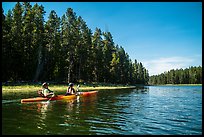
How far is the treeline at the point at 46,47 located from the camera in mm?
51031

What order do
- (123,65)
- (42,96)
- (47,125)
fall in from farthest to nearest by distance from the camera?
(123,65), (42,96), (47,125)

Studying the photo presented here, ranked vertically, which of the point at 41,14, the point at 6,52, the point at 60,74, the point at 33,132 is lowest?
the point at 33,132

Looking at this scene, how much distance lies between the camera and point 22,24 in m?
53.8

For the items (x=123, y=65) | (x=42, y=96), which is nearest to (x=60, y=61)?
(x=42, y=96)

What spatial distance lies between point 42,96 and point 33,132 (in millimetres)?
14406

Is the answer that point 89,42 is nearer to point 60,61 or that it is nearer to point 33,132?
point 60,61

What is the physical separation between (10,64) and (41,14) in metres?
15.0

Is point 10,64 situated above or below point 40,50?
below

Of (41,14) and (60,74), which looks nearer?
(41,14)

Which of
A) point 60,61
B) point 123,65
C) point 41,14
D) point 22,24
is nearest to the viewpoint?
point 22,24

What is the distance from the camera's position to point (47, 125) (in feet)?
42.0

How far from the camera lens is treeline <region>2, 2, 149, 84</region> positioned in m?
51.0

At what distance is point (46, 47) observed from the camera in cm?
5925

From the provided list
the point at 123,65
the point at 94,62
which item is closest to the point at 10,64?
the point at 94,62
